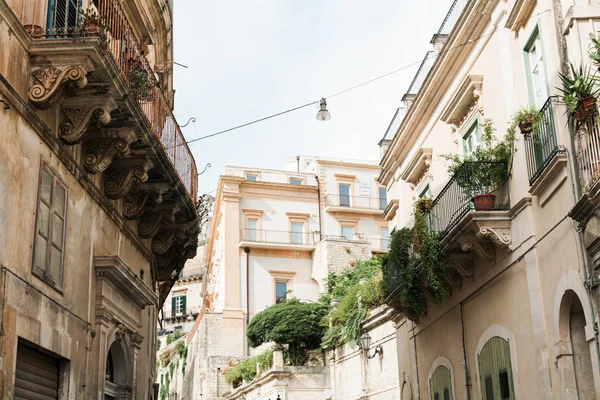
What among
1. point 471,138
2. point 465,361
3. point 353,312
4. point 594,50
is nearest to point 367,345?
point 353,312

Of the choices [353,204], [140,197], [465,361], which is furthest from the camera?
[353,204]

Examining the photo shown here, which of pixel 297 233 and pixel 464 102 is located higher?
pixel 297 233

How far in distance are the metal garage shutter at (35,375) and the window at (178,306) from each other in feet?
242

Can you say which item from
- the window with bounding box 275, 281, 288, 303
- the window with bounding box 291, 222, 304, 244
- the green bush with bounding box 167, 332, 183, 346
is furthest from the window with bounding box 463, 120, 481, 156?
the green bush with bounding box 167, 332, 183, 346

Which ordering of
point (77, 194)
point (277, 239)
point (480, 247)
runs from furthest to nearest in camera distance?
point (277, 239) → point (480, 247) → point (77, 194)

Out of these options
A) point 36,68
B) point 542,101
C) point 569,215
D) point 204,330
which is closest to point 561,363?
point 569,215

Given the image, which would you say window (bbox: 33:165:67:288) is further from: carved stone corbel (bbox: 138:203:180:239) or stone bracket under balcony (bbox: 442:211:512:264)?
stone bracket under balcony (bbox: 442:211:512:264)

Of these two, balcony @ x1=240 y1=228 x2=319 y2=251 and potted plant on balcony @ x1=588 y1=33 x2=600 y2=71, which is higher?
balcony @ x1=240 y1=228 x2=319 y2=251

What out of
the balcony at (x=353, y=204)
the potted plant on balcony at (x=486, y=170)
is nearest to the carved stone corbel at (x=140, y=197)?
the potted plant on balcony at (x=486, y=170)

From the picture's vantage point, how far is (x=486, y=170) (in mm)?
13328

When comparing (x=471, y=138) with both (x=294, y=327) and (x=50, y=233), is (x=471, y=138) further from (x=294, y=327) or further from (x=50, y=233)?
(x=294, y=327)

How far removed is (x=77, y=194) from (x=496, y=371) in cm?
741

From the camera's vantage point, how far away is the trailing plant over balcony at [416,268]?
47.8ft

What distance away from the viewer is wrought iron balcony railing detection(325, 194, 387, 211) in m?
57.0
